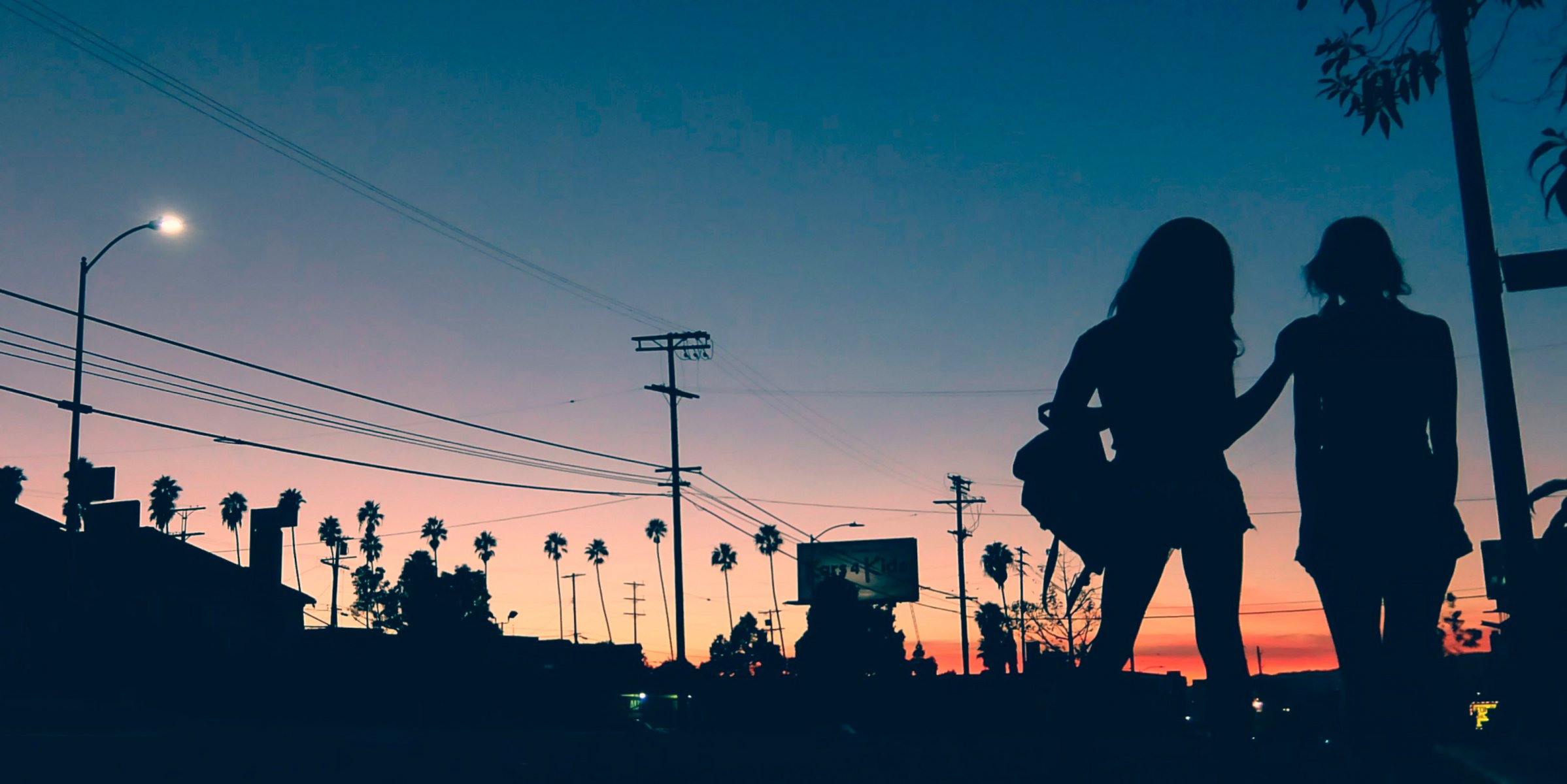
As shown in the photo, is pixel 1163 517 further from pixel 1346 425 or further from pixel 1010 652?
pixel 1010 652

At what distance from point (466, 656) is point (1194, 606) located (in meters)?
66.5

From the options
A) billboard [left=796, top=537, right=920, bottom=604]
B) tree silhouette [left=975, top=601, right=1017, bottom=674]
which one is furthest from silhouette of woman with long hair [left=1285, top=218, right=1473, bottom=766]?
tree silhouette [left=975, top=601, right=1017, bottom=674]

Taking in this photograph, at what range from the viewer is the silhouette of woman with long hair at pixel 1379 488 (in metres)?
4.32

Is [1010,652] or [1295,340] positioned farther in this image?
[1010,652]

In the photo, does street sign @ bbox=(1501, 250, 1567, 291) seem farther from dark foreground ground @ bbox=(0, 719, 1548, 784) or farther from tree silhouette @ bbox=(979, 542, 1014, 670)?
tree silhouette @ bbox=(979, 542, 1014, 670)

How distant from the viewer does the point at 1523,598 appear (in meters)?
5.84

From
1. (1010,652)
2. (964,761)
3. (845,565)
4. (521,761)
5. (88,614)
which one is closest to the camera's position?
(964,761)

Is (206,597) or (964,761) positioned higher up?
(206,597)

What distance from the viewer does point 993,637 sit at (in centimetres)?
13950

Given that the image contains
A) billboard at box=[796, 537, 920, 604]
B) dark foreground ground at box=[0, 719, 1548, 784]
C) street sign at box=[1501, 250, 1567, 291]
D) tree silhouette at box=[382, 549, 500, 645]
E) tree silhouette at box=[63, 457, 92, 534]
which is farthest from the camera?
billboard at box=[796, 537, 920, 604]

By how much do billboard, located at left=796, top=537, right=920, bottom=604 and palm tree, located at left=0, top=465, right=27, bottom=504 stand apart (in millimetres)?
51231

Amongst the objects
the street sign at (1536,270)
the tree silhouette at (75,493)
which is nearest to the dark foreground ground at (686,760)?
the street sign at (1536,270)

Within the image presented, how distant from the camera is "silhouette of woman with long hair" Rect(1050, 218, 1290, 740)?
14.1 ft

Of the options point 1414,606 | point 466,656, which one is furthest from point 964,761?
point 466,656
